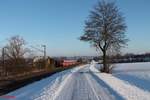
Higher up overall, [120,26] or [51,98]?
[120,26]

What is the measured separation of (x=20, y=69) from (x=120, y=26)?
67.7ft

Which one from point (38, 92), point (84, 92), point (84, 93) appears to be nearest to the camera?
point (84, 93)

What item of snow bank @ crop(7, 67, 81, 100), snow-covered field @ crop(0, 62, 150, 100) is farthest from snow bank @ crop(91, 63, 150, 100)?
snow bank @ crop(7, 67, 81, 100)

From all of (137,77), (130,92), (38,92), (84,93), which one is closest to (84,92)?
(84,93)

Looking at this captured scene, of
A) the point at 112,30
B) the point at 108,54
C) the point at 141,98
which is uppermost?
the point at 112,30

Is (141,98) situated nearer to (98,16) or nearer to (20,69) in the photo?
(98,16)

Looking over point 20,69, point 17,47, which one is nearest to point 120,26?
point 20,69

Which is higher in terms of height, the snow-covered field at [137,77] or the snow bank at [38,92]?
the snow-covered field at [137,77]

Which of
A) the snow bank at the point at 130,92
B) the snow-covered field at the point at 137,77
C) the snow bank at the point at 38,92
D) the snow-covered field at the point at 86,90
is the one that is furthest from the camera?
the snow-covered field at the point at 137,77

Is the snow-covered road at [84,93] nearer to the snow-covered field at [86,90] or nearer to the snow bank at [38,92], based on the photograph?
the snow-covered field at [86,90]

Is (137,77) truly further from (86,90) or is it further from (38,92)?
(38,92)

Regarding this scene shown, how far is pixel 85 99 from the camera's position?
14.2 m

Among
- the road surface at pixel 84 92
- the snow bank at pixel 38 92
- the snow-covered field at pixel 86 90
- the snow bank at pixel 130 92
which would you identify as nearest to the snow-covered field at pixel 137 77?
the snow-covered field at pixel 86 90

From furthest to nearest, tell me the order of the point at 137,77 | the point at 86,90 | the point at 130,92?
the point at 137,77, the point at 86,90, the point at 130,92
